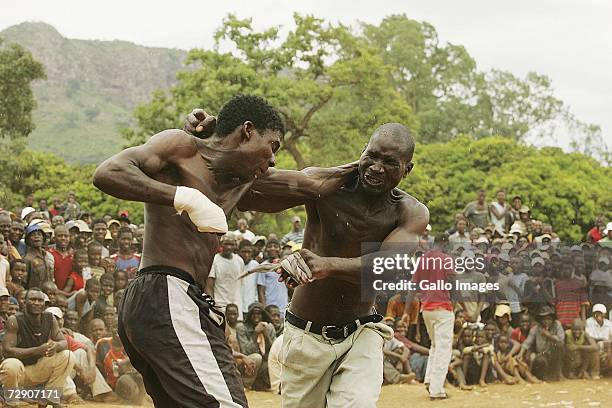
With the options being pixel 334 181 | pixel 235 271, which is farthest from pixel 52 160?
pixel 334 181

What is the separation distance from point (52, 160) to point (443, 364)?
18.4 m

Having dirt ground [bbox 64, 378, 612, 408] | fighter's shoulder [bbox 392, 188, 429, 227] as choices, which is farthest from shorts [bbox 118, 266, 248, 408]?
dirt ground [bbox 64, 378, 612, 408]

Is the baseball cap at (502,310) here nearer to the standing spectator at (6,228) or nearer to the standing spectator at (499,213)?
the standing spectator at (499,213)

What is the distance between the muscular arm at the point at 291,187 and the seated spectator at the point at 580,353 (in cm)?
835

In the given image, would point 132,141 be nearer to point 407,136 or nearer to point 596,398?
point 596,398

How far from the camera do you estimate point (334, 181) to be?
534 centimetres

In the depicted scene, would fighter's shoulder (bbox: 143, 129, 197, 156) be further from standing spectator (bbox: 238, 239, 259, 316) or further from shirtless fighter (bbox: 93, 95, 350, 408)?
standing spectator (bbox: 238, 239, 259, 316)

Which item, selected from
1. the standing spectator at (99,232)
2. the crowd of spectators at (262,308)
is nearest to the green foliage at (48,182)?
the crowd of spectators at (262,308)

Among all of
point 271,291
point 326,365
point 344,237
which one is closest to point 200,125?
point 344,237

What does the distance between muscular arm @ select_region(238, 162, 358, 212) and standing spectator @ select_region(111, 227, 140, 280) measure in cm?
586

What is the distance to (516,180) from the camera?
79.0ft

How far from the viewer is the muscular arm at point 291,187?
5.05 metres

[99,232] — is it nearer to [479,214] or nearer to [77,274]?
[77,274]

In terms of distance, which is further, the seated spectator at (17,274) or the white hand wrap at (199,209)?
the seated spectator at (17,274)
